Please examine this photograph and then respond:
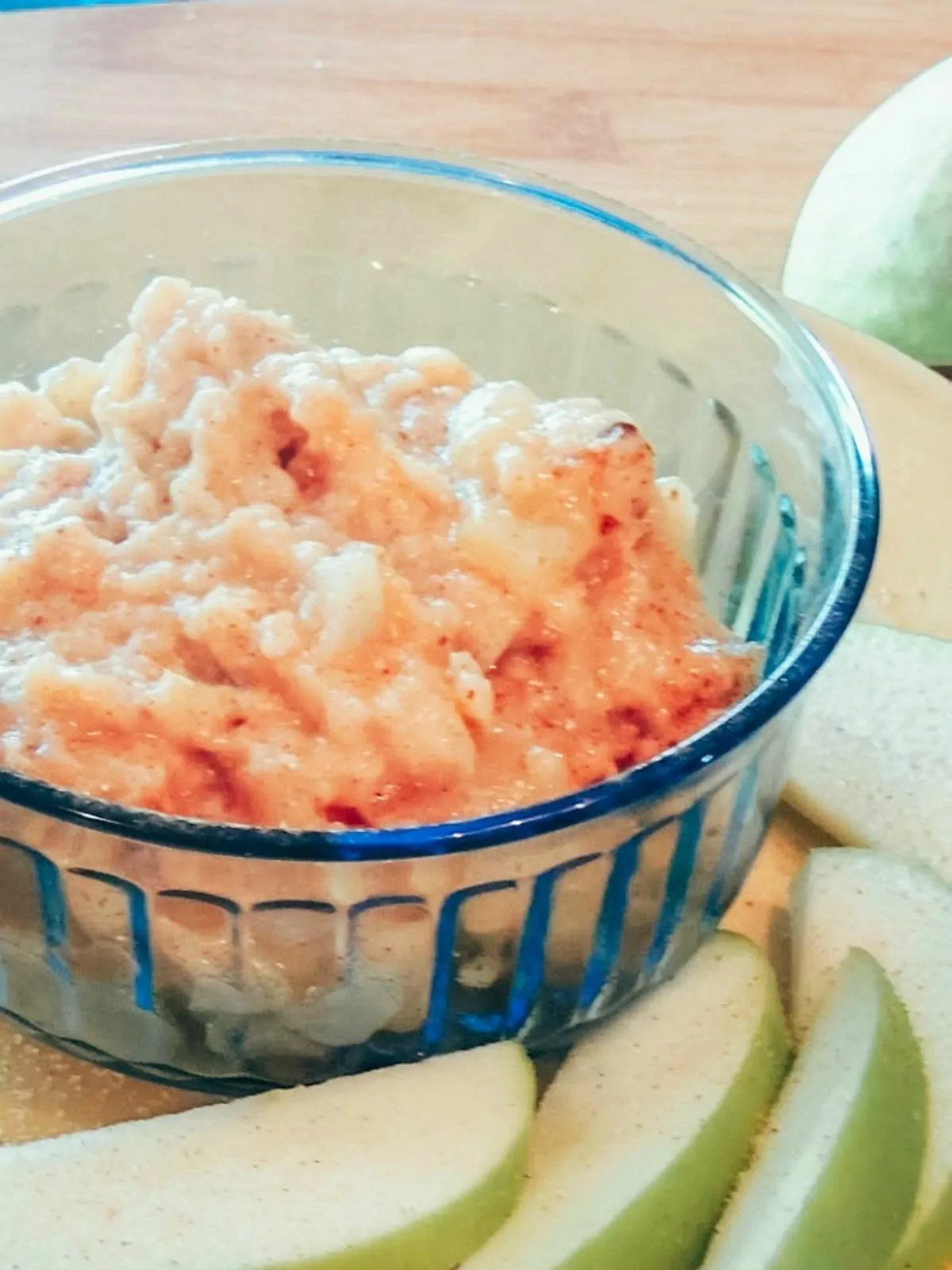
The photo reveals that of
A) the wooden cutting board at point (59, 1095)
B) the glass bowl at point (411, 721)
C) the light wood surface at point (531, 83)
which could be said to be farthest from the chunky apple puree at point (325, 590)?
the light wood surface at point (531, 83)

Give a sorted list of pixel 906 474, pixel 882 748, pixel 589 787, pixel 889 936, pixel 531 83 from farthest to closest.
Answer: pixel 531 83, pixel 906 474, pixel 882 748, pixel 889 936, pixel 589 787

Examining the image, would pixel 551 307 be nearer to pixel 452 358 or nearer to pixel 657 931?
pixel 452 358

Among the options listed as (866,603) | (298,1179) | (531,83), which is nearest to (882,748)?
(866,603)

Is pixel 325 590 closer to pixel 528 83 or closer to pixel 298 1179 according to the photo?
pixel 298 1179

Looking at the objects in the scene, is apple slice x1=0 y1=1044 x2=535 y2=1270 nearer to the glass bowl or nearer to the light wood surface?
the glass bowl

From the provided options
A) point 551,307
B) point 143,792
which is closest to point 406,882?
point 143,792

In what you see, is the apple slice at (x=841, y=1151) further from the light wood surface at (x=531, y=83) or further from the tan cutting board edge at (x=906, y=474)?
the light wood surface at (x=531, y=83)
